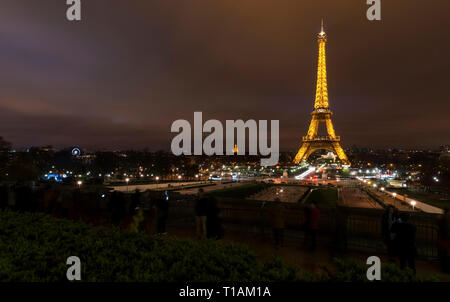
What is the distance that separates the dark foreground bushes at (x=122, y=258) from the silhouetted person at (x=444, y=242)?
4.67m

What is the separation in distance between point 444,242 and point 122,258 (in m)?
7.75

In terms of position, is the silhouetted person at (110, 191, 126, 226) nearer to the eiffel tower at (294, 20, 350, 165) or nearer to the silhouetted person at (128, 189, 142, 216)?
the silhouetted person at (128, 189, 142, 216)

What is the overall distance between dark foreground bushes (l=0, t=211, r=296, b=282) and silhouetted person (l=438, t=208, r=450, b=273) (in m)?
4.67

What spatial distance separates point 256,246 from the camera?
8836 mm

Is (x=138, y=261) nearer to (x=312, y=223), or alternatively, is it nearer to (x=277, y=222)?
(x=277, y=222)

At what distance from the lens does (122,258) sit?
18.7 feet

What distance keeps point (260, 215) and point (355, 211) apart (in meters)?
3.14

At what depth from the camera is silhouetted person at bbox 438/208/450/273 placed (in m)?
7.09

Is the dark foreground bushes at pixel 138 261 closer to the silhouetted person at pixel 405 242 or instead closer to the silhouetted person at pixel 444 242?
the silhouetted person at pixel 405 242

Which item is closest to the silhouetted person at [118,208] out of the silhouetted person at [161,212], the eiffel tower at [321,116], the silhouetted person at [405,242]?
the silhouetted person at [161,212]

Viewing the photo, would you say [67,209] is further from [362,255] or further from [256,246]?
[362,255]

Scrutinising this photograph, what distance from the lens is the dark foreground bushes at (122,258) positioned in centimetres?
488

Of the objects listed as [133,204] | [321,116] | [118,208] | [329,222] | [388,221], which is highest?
[321,116]

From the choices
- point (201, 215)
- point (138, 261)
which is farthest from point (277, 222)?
point (138, 261)
